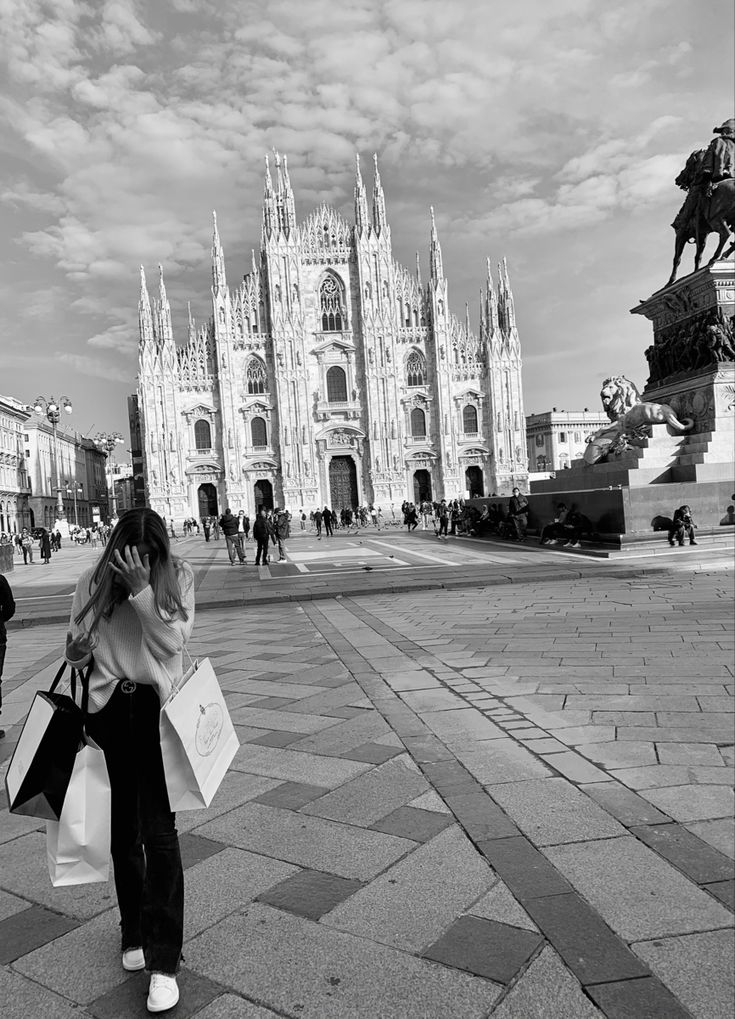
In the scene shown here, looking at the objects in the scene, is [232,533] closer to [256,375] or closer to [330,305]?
[256,375]

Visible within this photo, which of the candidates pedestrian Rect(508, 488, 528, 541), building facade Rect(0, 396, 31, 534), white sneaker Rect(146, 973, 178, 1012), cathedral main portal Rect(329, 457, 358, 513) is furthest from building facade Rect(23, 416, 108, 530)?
white sneaker Rect(146, 973, 178, 1012)

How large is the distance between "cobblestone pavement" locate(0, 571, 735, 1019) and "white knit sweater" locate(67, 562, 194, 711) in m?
0.88

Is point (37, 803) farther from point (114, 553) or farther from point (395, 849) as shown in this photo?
point (395, 849)

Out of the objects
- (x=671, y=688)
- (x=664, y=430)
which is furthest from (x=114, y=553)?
(x=664, y=430)

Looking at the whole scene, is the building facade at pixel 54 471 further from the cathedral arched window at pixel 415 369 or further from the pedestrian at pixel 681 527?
the pedestrian at pixel 681 527

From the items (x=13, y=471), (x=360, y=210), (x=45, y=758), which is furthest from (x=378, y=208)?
(x=45, y=758)

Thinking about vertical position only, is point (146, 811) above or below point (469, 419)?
below

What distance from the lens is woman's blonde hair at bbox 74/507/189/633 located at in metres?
2.15

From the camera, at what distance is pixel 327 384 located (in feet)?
172

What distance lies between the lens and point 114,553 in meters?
2.13

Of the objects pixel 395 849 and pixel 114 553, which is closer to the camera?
pixel 114 553

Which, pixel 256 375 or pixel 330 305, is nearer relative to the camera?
pixel 256 375

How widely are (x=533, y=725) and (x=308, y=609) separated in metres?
5.89

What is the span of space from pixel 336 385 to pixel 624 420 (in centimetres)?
3867
